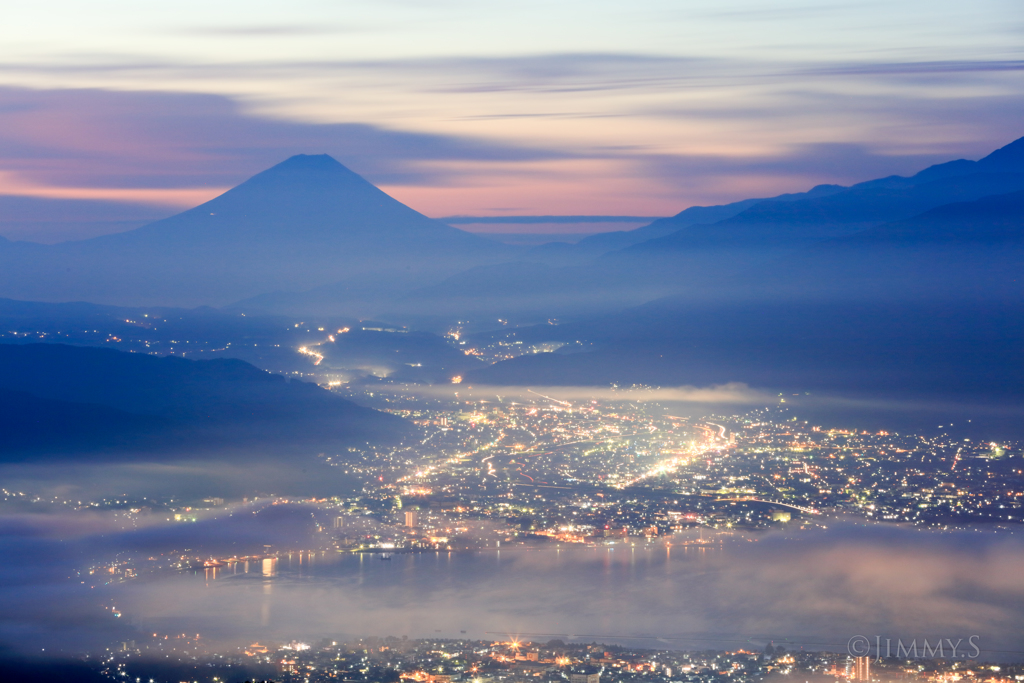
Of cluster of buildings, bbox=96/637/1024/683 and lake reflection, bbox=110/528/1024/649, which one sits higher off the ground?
lake reflection, bbox=110/528/1024/649

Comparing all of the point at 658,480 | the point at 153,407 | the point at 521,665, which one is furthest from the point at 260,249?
the point at 521,665

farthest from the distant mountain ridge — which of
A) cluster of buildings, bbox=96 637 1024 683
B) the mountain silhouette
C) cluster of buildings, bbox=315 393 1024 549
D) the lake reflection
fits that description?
the mountain silhouette

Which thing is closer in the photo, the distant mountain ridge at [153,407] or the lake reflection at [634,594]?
the lake reflection at [634,594]

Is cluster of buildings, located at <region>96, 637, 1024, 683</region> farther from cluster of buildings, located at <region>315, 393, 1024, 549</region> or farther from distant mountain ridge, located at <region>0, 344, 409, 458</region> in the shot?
distant mountain ridge, located at <region>0, 344, 409, 458</region>

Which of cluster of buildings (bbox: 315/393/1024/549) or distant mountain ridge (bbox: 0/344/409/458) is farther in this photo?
distant mountain ridge (bbox: 0/344/409/458)

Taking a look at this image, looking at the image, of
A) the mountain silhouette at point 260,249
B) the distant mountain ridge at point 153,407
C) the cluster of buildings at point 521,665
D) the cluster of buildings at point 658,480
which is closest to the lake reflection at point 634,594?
the cluster of buildings at point 521,665

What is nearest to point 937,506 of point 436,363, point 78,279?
point 436,363

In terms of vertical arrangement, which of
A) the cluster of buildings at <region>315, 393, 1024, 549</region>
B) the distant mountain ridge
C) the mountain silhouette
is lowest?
the cluster of buildings at <region>315, 393, 1024, 549</region>

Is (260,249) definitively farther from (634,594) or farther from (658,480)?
(634,594)

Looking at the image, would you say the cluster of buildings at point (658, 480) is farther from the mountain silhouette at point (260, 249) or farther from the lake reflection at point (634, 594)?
the mountain silhouette at point (260, 249)

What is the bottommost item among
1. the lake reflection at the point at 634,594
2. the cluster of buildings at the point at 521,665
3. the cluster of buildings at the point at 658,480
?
the cluster of buildings at the point at 521,665

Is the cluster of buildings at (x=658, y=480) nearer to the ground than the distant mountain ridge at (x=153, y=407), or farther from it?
nearer to the ground
